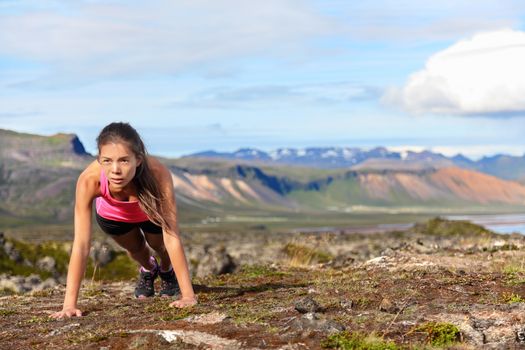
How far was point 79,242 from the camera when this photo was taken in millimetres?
10883

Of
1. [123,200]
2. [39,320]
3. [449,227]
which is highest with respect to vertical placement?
[123,200]

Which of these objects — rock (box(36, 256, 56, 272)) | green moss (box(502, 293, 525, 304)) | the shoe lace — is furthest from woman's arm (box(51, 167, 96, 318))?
rock (box(36, 256, 56, 272))

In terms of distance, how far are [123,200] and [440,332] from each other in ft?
16.3

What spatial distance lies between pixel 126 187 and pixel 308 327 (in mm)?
3702

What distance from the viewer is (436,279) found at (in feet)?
39.9

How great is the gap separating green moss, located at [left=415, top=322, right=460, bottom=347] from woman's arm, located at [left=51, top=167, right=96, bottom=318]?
4.67 meters

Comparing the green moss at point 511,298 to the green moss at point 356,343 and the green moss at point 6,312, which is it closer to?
the green moss at point 356,343

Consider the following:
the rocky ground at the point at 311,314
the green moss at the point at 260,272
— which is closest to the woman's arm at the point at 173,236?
the rocky ground at the point at 311,314

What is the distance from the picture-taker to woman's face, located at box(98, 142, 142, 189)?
1010 cm

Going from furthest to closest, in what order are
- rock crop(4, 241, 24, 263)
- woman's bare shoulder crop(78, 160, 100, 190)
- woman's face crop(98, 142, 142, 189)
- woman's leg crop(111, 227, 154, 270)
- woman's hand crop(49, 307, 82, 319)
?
rock crop(4, 241, 24, 263), woman's leg crop(111, 227, 154, 270), woman's bare shoulder crop(78, 160, 100, 190), woman's hand crop(49, 307, 82, 319), woman's face crop(98, 142, 142, 189)

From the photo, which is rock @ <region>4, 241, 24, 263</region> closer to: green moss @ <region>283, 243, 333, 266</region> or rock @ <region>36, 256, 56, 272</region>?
rock @ <region>36, 256, 56, 272</region>

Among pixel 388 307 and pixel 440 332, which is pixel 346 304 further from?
pixel 440 332

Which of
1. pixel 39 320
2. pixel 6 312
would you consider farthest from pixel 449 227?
pixel 39 320

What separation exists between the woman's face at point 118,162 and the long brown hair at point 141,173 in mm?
63
